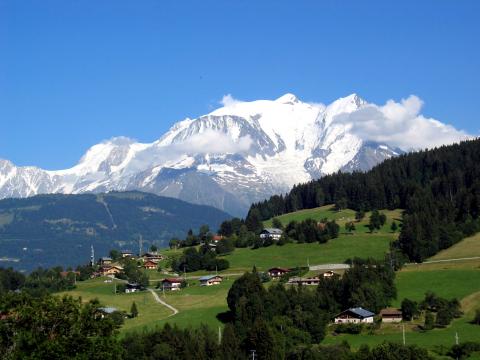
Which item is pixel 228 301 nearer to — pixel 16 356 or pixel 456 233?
pixel 456 233

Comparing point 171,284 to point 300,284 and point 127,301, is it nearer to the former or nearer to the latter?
point 127,301

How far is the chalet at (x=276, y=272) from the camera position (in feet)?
525

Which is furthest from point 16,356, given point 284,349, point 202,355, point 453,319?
point 453,319

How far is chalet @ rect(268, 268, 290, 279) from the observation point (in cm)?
16012

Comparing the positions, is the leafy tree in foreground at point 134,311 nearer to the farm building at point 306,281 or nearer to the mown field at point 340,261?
the mown field at point 340,261

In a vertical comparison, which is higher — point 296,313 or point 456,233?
point 456,233

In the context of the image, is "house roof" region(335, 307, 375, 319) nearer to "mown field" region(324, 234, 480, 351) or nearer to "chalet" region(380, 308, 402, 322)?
"chalet" region(380, 308, 402, 322)

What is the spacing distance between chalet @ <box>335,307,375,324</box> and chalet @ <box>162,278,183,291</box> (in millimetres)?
49710

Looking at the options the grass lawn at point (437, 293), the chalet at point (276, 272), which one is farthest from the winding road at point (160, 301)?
the grass lawn at point (437, 293)

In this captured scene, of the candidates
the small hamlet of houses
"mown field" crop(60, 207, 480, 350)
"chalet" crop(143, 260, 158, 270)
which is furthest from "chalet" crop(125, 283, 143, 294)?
"chalet" crop(143, 260, 158, 270)

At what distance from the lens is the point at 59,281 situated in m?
174

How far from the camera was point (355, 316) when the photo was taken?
116875mm

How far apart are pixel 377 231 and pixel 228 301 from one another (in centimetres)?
7524

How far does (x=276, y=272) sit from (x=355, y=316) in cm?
4607
